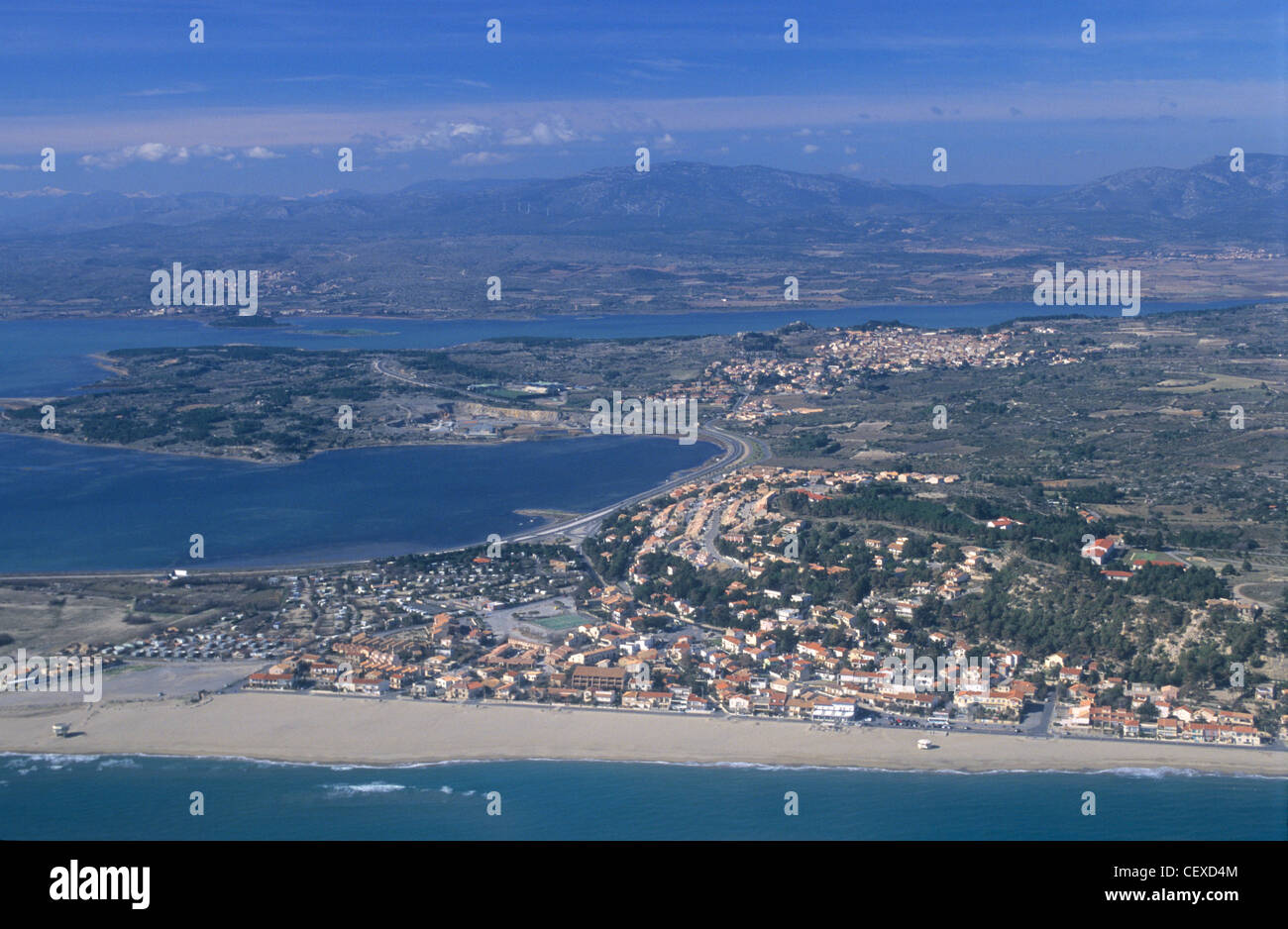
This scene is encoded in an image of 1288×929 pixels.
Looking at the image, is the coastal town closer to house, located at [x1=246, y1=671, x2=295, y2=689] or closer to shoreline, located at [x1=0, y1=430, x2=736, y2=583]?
house, located at [x1=246, y1=671, x2=295, y2=689]

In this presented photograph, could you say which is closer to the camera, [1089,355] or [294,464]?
[294,464]

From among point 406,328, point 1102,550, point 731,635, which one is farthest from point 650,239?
point 731,635

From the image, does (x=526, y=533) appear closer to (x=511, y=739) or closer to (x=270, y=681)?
(x=270, y=681)

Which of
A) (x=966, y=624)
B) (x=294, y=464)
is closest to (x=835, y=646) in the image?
(x=966, y=624)

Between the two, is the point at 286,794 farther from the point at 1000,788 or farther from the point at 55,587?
the point at 55,587

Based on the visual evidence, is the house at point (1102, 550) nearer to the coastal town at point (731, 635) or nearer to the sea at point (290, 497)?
the coastal town at point (731, 635)

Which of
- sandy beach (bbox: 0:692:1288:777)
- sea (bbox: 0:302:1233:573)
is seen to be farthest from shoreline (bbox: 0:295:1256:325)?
sandy beach (bbox: 0:692:1288:777)

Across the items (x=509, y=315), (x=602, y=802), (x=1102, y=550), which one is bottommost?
(x=602, y=802)
